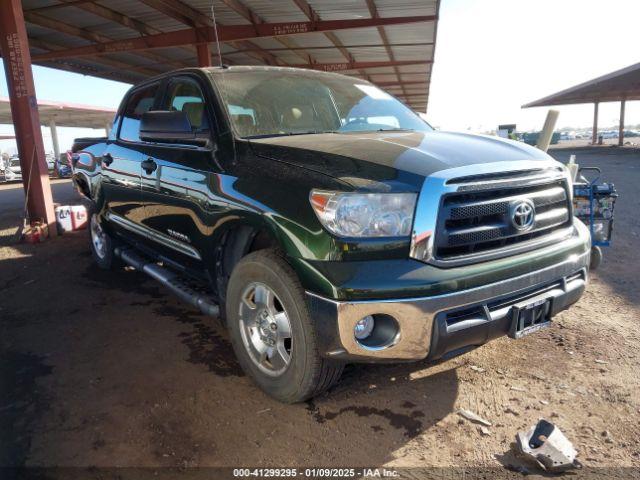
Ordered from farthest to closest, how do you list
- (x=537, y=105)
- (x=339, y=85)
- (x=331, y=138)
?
(x=537, y=105) → (x=339, y=85) → (x=331, y=138)

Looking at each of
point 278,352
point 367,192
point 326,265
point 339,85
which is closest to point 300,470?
point 278,352

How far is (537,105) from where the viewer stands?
131 ft

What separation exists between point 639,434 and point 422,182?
165 centimetres

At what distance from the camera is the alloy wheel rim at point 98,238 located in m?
5.21

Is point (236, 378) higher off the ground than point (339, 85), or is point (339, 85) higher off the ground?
point (339, 85)

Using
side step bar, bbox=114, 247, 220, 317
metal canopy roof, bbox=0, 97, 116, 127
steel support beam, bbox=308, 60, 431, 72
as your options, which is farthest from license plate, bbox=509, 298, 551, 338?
metal canopy roof, bbox=0, 97, 116, 127

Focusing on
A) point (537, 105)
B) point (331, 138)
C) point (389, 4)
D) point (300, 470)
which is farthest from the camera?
point (537, 105)

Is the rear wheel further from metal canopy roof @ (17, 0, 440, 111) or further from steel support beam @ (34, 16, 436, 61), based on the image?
steel support beam @ (34, 16, 436, 61)

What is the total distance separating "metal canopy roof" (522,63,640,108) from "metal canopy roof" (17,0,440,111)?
14405 mm

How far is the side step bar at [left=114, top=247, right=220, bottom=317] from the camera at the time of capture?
123 inches

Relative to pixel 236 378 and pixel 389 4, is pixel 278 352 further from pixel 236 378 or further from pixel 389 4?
pixel 389 4

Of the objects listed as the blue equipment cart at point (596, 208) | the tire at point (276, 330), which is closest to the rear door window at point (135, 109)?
the tire at point (276, 330)

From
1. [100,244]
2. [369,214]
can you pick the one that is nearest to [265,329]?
[369,214]

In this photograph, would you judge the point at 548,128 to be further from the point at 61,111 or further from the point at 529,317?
the point at 61,111
